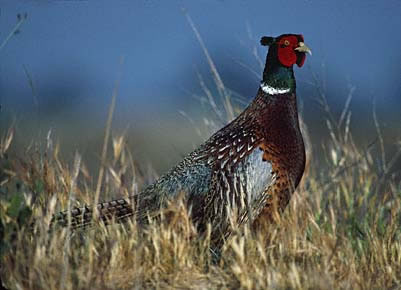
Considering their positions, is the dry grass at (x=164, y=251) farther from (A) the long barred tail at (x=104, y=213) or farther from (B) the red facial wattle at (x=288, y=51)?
(B) the red facial wattle at (x=288, y=51)

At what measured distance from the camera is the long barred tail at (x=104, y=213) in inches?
154

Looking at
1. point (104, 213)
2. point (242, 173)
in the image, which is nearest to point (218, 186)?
point (242, 173)

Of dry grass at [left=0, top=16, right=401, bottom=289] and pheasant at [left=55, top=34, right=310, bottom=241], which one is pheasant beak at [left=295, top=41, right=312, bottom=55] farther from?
A: dry grass at [left=0, top=16, right=401, bottom=289]

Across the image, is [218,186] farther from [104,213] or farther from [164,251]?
[164,251]

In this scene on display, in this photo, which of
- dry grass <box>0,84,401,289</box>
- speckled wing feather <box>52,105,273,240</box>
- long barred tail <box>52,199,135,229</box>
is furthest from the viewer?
speckled wing feather <box>52,105,273,240</box>

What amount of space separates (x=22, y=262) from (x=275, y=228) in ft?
4.51

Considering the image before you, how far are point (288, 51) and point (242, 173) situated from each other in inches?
30.7

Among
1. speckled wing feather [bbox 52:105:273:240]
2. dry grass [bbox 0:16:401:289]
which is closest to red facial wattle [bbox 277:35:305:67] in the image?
speckled wing feather [bbox 52:105:273:240]

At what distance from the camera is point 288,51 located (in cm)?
454

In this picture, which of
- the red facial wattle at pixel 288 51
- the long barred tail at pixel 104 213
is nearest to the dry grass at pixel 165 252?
the long barred tail at pixel 104 213

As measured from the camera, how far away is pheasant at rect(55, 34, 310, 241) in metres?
4.24

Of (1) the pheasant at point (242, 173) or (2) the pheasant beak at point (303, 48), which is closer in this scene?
(1) the pheasant at point (242, 173)

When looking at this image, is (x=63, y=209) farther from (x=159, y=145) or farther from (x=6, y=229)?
(x=159, y=145)

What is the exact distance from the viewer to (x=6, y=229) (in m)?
Result: 3.16
